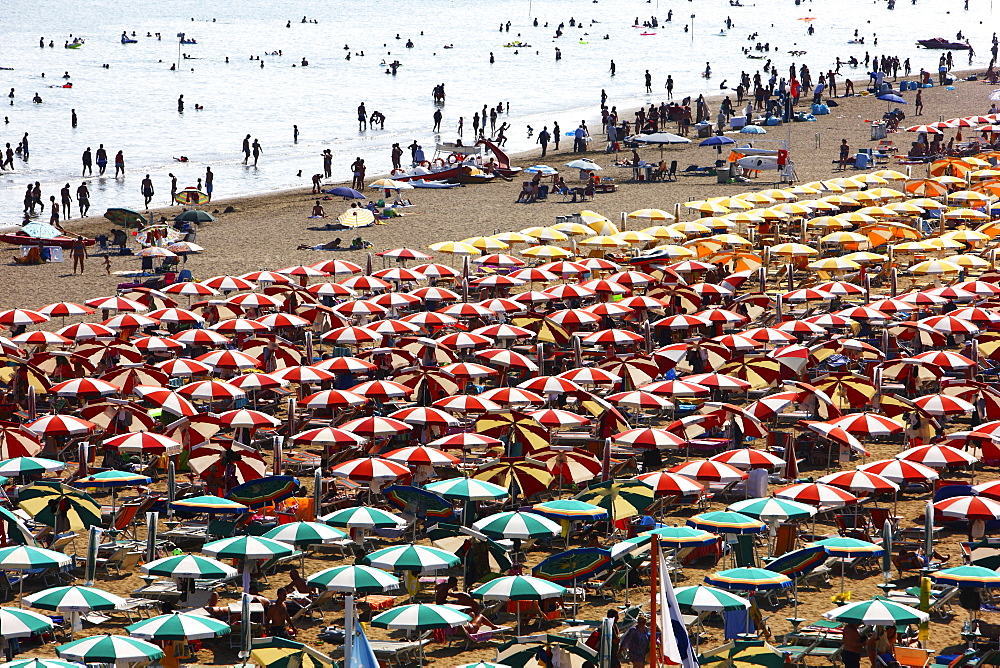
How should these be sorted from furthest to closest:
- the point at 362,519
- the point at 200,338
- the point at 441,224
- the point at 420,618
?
1. the point at 441,224
2. the point at 200,338
3. the point at 362,519
4. the point at 420,618

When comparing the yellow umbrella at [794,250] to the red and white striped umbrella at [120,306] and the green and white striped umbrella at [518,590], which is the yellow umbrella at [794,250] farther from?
the green and white striped umbrella at [518,590]

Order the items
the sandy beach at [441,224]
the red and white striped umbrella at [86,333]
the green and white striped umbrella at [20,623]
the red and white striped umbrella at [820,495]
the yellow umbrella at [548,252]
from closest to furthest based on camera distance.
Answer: the green and white striped umbrella at [20,623]
the red and white striped umbrella at [820,495]
the sandy beach at [441,224]
the red and white striped umbrella at [86,333]
the yellow umbrella at [548,252]

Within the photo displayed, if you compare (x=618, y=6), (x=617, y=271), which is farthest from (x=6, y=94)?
(x=618, y=6)

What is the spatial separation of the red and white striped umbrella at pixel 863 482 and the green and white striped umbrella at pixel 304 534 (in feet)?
19.5

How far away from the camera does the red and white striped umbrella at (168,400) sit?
2011 centimetres

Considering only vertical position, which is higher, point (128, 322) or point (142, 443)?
point (142, 443)

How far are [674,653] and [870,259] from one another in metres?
23.4

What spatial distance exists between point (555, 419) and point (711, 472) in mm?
3222

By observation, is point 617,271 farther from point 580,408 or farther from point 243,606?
point 243,606

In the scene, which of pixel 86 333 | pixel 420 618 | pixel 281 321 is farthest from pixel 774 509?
pixel 86 333

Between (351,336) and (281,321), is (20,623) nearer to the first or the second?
(351,336)

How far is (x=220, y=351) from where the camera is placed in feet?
74.0

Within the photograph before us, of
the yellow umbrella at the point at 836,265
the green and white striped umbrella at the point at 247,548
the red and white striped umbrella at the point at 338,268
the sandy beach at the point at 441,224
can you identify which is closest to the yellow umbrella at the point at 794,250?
the yellow umbrella at the point at 836,265

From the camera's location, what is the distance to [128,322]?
25375 millimetres
